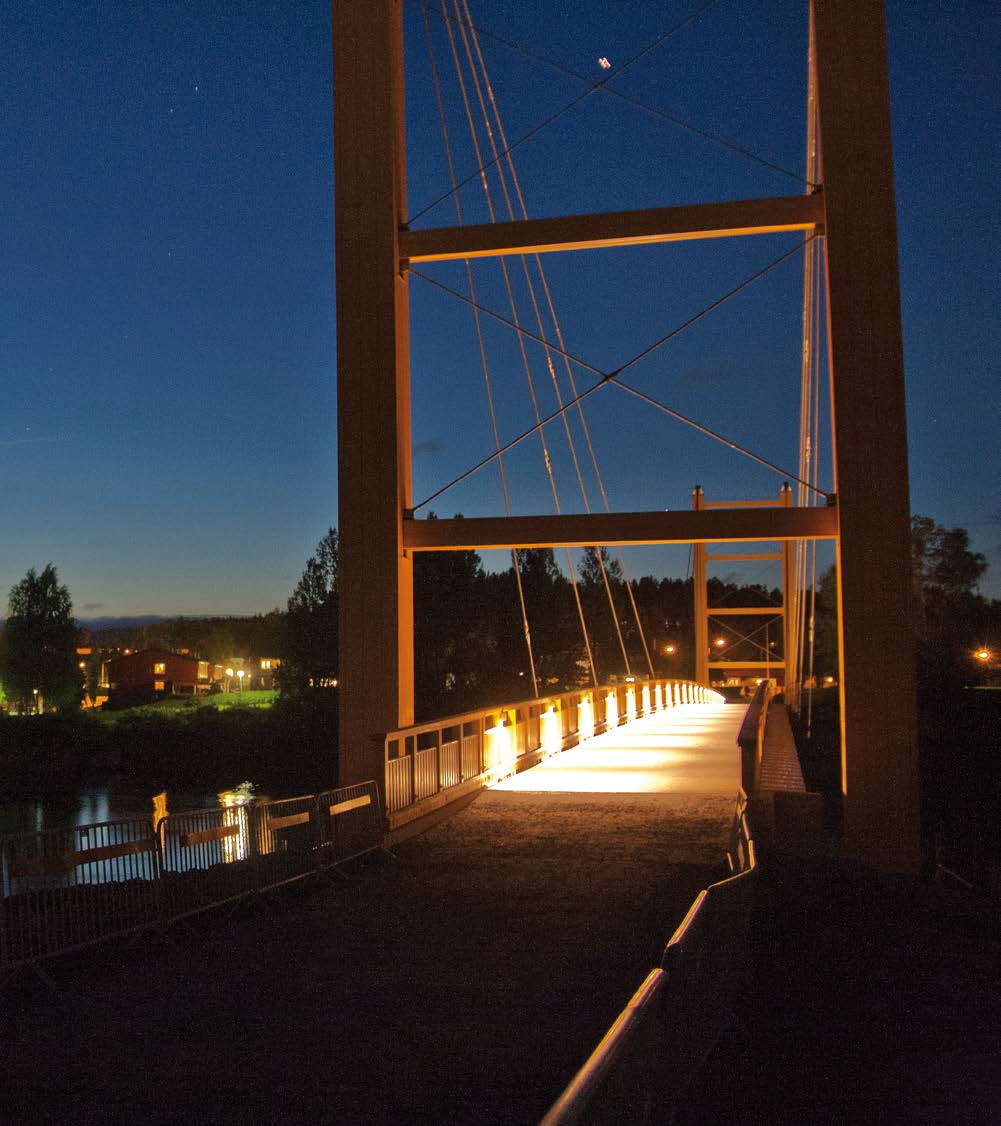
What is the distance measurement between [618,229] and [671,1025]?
13.3 metres

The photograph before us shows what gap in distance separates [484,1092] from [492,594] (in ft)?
199

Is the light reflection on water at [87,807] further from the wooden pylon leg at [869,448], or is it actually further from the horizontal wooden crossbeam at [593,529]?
the wooden pylon leg at [869,448]

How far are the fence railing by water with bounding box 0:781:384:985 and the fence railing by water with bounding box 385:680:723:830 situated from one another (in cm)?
89

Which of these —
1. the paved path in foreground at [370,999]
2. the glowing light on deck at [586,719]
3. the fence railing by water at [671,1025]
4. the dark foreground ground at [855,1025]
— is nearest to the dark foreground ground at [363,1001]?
the paved path in foreground at [370,999]

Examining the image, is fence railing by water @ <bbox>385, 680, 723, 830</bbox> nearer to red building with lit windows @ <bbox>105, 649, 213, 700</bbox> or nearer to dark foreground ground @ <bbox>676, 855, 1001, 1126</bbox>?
dark foreground ground @ <bbox>676, 855, 1001, 1126</bbox>

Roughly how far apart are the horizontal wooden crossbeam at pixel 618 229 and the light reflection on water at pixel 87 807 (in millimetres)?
31780

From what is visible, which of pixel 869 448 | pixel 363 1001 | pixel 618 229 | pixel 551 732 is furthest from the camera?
pixel 551 732

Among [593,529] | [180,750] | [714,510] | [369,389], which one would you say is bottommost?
[180,750]

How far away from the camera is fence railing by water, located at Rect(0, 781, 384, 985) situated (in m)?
7.14

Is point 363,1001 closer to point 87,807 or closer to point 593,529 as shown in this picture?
point 593,529

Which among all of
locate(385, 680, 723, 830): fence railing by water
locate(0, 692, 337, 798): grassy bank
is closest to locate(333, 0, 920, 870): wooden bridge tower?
locate(385, 680, 723, 830): fence railing by water

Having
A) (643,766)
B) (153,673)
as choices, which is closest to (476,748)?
(643,766)

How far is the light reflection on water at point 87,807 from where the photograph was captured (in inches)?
1736

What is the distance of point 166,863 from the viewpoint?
8367 millimetres
